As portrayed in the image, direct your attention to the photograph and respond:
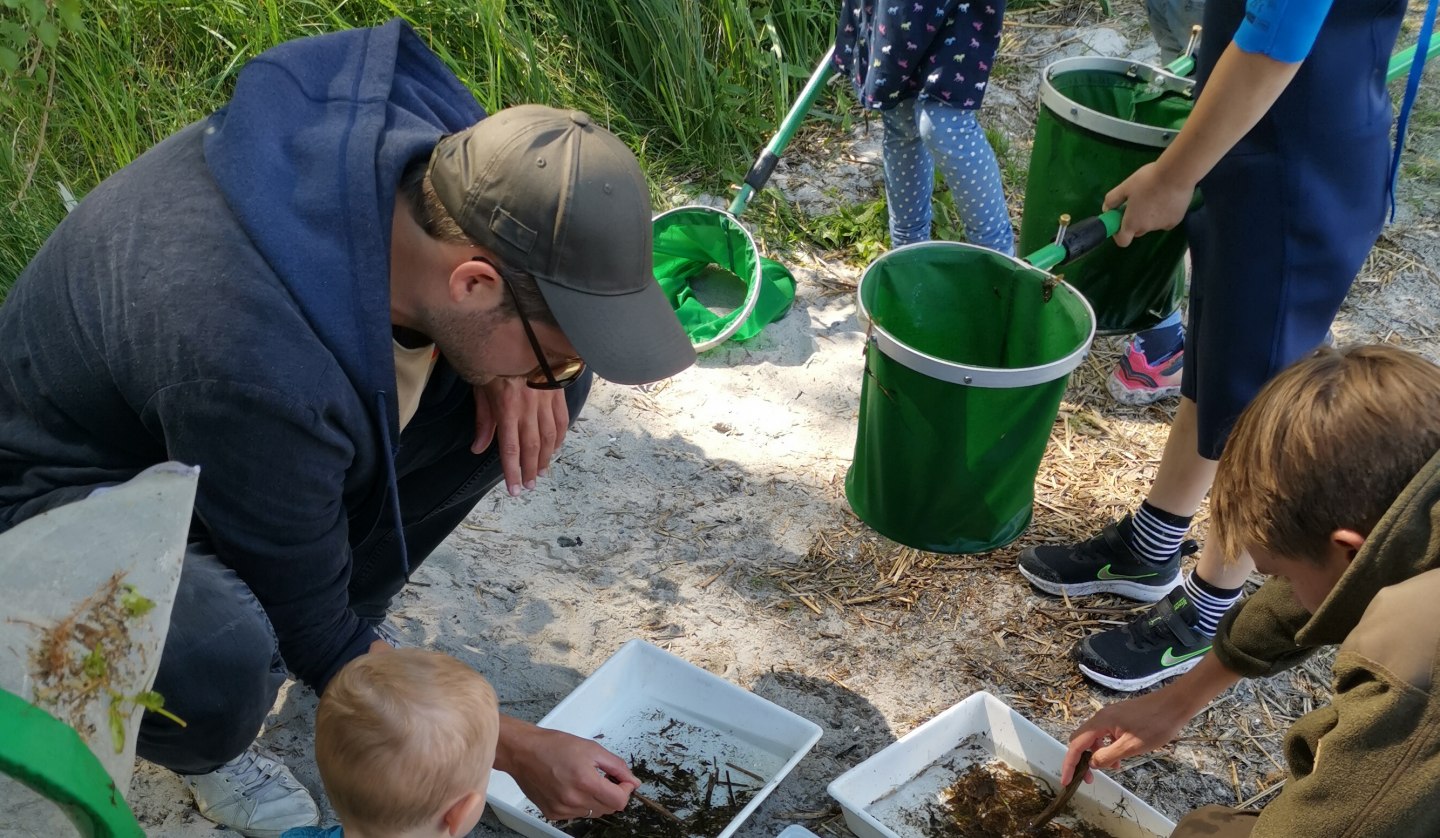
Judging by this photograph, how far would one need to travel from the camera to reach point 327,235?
1.60m

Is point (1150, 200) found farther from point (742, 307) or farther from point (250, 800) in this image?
point (250, 800)

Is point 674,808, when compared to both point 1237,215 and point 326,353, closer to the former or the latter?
point 326,353

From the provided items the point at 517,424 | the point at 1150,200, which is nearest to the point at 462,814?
the point at 517,424

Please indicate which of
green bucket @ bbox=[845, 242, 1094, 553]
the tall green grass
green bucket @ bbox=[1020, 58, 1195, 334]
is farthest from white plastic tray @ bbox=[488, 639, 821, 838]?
the tall green grass

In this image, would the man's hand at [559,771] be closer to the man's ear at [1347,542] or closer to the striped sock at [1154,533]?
the man's ear at [1347,542]

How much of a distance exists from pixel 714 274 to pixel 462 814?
227 centimetres

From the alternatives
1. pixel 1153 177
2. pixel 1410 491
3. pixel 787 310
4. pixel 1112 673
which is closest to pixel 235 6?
pixel 787 310

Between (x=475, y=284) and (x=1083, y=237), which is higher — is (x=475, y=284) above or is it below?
above

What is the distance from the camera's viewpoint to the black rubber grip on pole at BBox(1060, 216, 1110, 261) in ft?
7.54

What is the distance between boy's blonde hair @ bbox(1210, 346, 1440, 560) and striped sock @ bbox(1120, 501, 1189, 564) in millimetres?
948

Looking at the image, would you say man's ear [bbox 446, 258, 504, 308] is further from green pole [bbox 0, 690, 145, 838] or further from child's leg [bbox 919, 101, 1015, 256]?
child's leg [bbox 919, 101, 1015, 256]

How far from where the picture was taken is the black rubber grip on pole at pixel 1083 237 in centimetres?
230

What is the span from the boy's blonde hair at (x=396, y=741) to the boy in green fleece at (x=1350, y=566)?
0.94 meters

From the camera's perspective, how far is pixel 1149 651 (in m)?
2.41
